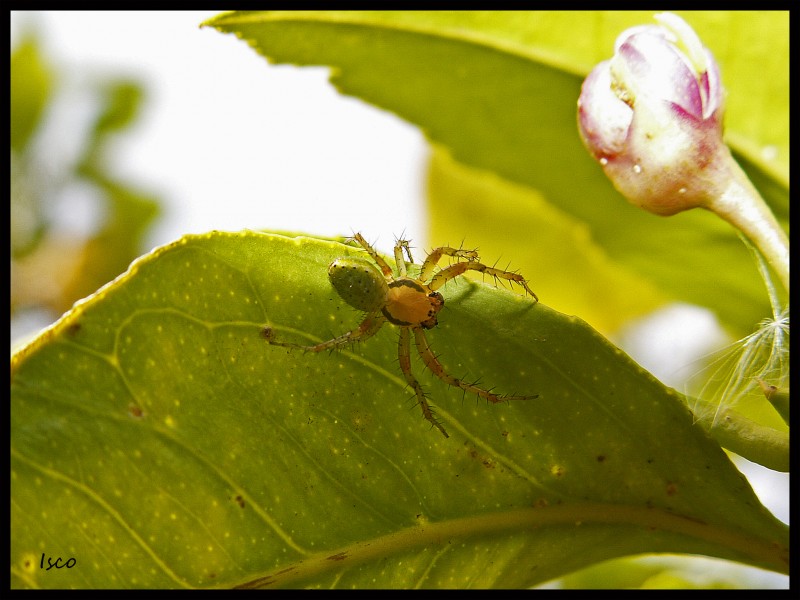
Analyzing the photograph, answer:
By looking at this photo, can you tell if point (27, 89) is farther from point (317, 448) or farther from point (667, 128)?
point (667, 128)

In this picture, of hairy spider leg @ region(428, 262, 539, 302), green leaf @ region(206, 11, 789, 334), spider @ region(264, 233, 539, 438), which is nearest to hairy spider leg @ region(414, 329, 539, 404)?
spider @ region(264, 233, 539, 438)

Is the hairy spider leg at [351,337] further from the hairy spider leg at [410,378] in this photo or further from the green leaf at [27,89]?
the green leaf at [27,89]

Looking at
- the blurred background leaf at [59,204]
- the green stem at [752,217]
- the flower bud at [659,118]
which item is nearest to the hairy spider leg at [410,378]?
the flower bud at [659,118]

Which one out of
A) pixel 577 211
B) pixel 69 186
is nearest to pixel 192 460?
pixel 577 211

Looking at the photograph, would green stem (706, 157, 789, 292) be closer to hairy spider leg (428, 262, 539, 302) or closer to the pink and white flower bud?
the pink and white flower bud
